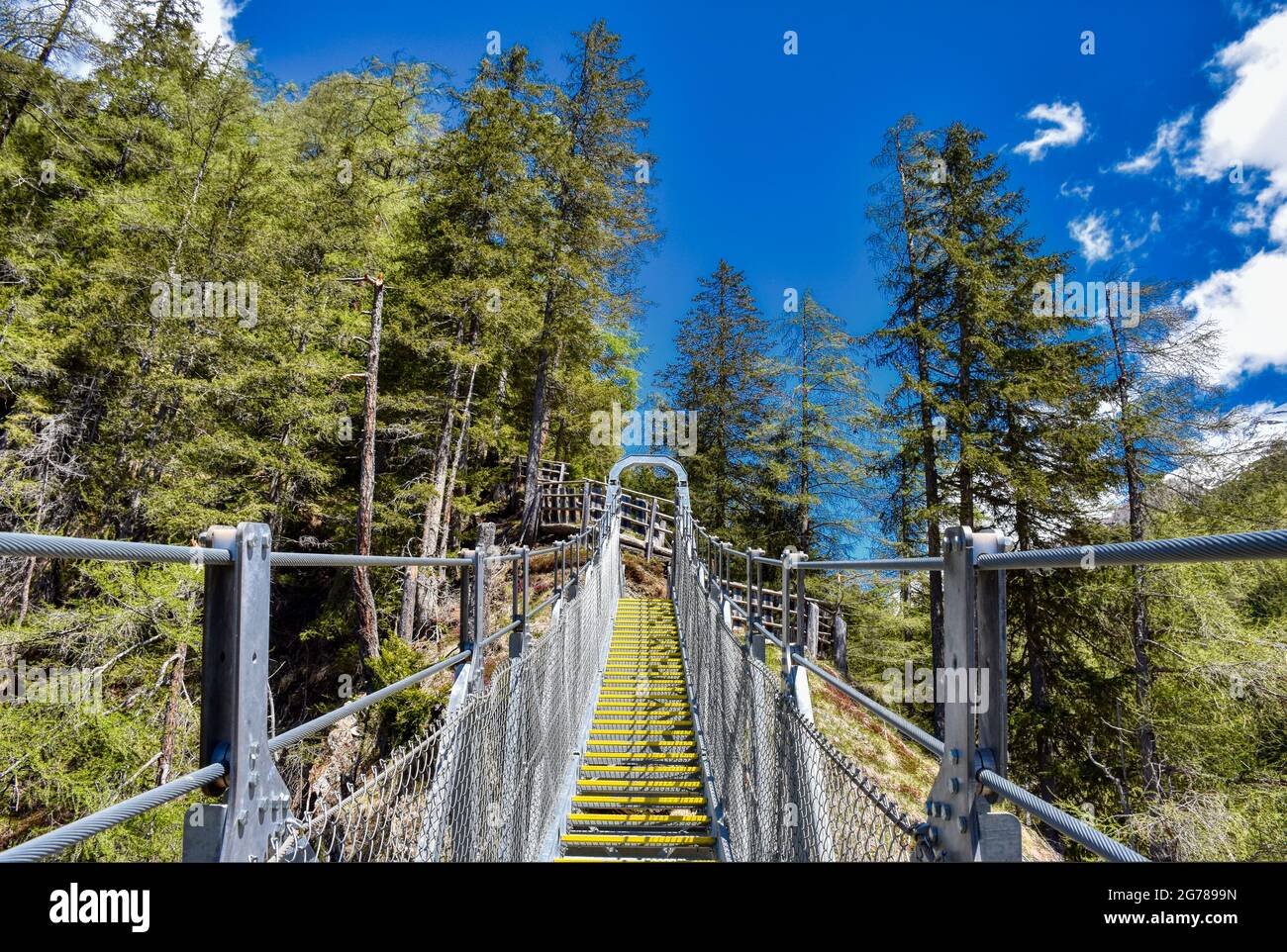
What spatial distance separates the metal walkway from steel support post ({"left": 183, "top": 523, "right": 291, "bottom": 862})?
3.97 metres

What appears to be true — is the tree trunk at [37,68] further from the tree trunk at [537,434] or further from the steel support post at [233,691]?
the steel support post at [233,691]

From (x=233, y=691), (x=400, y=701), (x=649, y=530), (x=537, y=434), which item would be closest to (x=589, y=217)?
(x=537, y=434)

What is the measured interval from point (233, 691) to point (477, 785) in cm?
182

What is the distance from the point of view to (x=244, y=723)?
1122mm

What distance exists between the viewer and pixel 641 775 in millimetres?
5840

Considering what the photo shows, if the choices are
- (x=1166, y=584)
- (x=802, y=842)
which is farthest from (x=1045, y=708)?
(x=802, y=842)

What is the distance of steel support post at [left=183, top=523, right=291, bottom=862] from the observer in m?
1.10

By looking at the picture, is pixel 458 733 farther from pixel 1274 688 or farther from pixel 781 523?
pixel 781 523

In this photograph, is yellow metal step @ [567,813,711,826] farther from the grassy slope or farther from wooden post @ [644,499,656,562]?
wooden post @ [644,499,656,562]

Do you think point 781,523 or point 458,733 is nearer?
point 458,733

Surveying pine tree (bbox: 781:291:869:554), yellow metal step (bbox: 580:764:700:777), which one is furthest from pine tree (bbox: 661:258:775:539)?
yellow metal step (bbox: 580:764:700:777)

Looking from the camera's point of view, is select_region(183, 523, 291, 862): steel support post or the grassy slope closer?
select_region(183, 523, 291, 862): steel support post

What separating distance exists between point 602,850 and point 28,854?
4.58m

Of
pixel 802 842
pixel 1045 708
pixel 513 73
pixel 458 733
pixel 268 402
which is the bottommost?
pixel 1045 708
